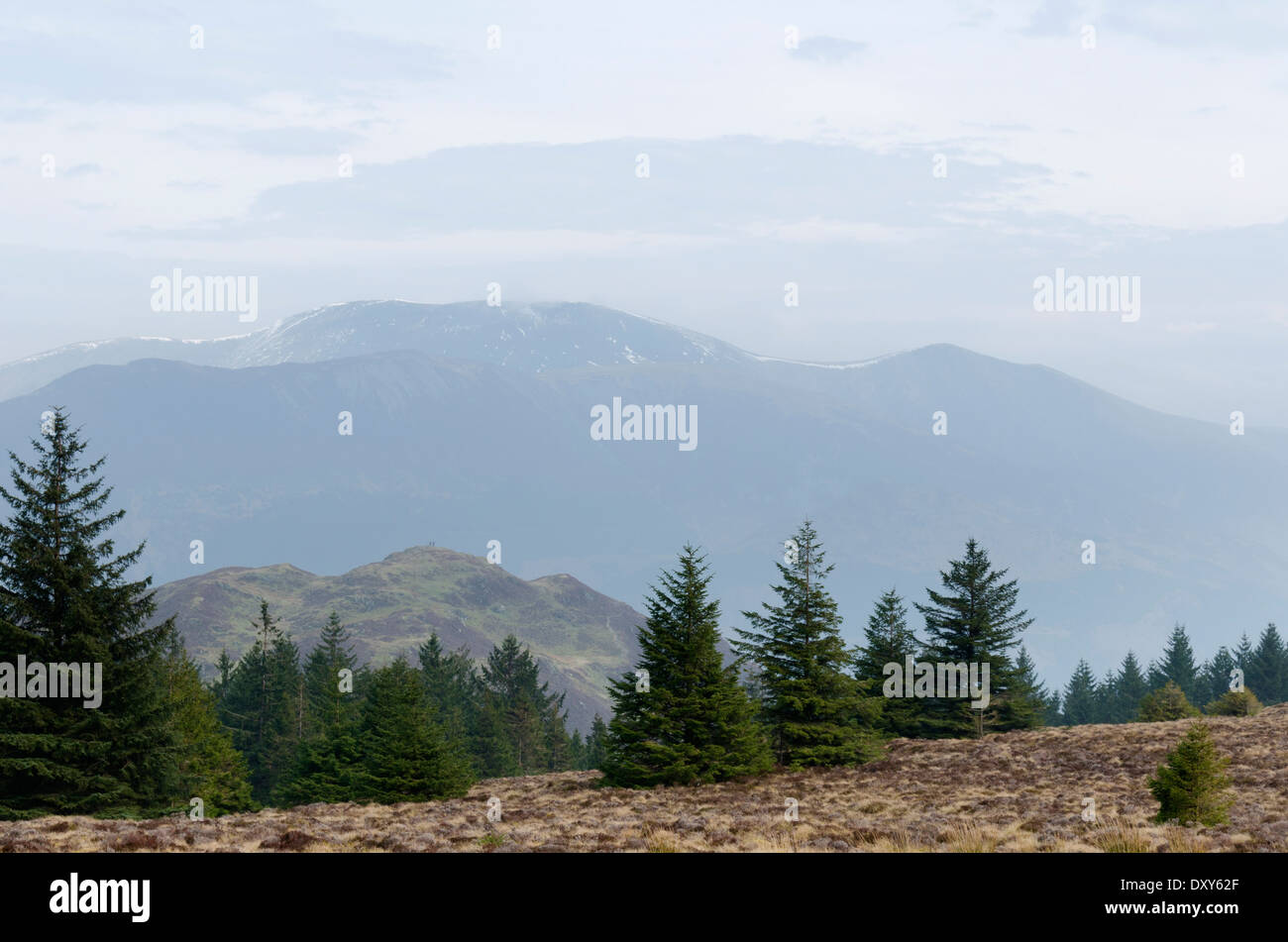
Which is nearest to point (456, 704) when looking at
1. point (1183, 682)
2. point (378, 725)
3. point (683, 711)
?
point (378, 725)

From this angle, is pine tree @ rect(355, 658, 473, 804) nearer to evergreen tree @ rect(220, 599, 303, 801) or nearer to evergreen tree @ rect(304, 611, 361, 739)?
evergreen tree @ rect(304, 611, 361, 739)

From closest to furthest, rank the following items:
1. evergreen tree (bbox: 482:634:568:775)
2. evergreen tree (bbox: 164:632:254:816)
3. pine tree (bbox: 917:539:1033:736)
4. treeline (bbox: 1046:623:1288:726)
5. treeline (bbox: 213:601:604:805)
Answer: treeline (bbox: 213:601:604:805), evergreen tree (bbox: 164:632:254:816), pine tree (bbox: 917:539:1033:736), evergreen tree (bbox: 482:634:568:775), treeline (bbox: 1046:623:1288:726)

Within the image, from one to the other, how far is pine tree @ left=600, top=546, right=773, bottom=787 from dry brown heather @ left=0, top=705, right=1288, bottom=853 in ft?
3.28

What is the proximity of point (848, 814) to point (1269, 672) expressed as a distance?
357ft

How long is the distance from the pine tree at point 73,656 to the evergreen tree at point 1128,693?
365 ft

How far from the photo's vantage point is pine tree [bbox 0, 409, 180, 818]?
34.5 meters

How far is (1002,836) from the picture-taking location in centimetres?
2081

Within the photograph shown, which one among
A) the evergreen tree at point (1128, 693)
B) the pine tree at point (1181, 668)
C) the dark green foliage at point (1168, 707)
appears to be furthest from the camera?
the pine tree at point (1181, 668)

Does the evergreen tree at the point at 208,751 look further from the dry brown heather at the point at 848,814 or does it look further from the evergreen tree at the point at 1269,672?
the evergreen tree at the point at 1269,672

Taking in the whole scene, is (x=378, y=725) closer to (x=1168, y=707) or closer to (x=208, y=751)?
(x=208, y=751)

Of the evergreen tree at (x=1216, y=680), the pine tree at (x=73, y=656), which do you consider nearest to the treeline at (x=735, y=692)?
the pine tree at (x=73, y=656)

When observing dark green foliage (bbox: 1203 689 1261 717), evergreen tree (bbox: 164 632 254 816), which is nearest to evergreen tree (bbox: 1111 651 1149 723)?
dark green foliage (bbox: 1203 689 1261 717)

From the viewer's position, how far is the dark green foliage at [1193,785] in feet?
75.5

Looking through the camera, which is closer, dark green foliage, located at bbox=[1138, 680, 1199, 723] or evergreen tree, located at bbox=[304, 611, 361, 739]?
dark green foliage, located at bbox=[1138, 680, 1199, 723]
